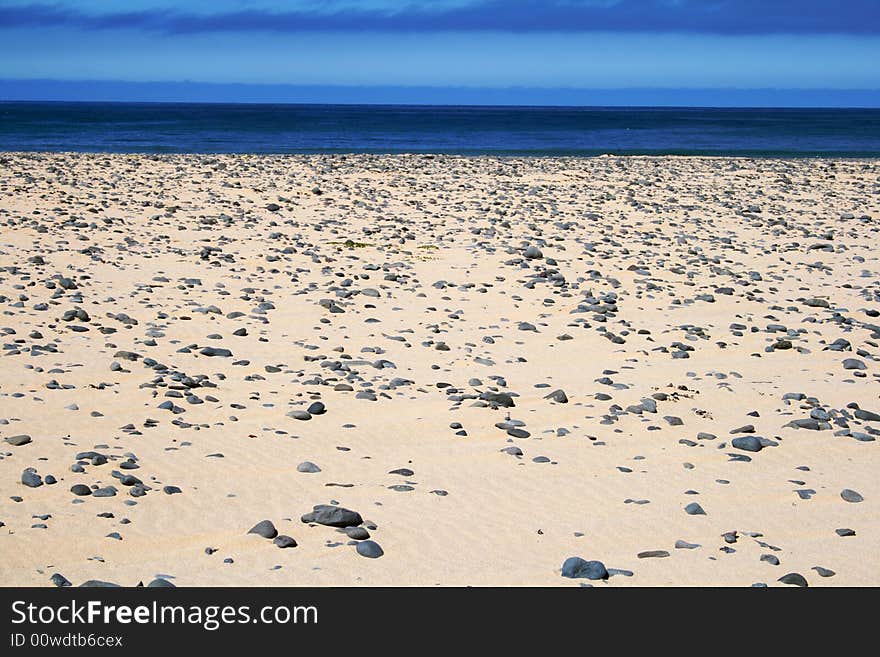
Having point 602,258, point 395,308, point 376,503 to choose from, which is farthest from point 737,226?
point 376,503

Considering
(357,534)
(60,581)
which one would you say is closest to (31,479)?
(60,581)

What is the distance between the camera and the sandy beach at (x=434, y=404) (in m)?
5.74

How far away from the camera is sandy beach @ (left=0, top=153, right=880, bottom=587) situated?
18.8 feet

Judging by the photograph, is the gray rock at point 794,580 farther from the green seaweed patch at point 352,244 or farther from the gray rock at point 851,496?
the green seaweed patch at point 352,244

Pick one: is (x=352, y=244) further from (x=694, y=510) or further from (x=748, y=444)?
(x=694, y=510)

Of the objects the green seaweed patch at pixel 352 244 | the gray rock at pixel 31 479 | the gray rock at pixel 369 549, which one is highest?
the green seaweed patch at pixel 352 244

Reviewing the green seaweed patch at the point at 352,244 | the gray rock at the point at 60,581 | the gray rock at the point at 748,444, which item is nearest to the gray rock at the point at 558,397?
the gray rock at the point at 748,444

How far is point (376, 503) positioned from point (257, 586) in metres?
1.33

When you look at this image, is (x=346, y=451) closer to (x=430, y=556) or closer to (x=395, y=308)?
(x=430, y=556)

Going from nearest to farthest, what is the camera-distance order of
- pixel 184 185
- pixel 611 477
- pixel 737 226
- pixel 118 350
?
pixel 611 477 < pixel 118 350 < pixel 737 226 < pixel 184 185

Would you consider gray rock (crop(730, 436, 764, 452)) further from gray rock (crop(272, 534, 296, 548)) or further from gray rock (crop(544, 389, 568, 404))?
gray rock (crop(272, 534, 296, 548))

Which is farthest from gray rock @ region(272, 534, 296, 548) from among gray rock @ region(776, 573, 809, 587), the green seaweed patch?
the green seaweed patch
